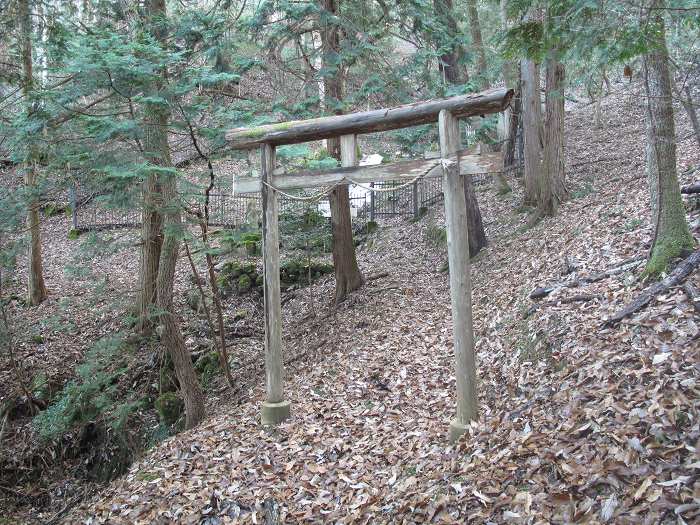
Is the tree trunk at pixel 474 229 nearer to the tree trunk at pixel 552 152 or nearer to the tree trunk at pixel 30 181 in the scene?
the tree trunk at pixel 552 152

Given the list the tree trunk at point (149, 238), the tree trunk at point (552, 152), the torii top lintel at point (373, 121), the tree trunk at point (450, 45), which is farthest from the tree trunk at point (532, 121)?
the tree trunk at point (149, 238)

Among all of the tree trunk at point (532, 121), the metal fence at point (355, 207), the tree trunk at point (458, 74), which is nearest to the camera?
the tree trunk at point (458, 74)

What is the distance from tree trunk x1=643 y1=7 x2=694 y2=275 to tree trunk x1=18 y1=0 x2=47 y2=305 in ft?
23.2

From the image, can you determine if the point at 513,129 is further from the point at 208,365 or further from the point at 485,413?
the point at 485,413

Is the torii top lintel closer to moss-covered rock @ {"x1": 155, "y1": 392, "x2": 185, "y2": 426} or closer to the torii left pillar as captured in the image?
the torii left pillar

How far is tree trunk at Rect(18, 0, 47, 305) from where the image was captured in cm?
760

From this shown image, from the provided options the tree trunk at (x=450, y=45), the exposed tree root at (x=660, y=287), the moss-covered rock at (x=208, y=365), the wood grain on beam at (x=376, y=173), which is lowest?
the moss-covered rock at (x=208, y=365)

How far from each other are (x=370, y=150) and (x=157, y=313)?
16.9 metres

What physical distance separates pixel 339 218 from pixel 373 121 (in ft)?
16.1

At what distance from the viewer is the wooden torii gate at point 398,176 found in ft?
16.8

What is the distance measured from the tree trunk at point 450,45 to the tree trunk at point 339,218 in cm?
189

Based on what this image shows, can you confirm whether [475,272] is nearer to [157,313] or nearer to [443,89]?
[443,89]

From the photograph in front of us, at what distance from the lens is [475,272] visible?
34.3ft

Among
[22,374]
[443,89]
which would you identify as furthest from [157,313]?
[443,89]
